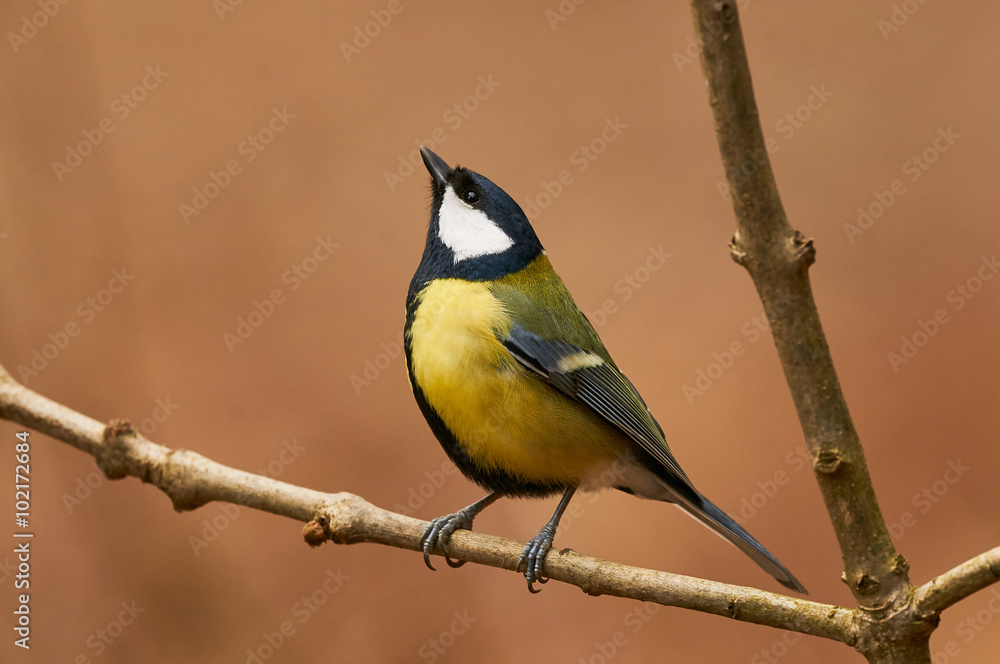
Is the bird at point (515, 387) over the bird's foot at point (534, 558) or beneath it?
over

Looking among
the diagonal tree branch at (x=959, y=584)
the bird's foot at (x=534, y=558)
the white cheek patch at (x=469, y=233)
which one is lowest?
the bird's foot at (x=534, y=558)

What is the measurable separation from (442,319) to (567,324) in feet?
1.00

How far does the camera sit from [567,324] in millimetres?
1668

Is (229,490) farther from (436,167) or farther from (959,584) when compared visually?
(959,584)

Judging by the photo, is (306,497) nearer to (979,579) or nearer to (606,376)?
(606,376)

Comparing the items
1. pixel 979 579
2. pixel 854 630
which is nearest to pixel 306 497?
pixel 854 630

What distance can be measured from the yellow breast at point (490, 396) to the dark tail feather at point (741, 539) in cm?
23

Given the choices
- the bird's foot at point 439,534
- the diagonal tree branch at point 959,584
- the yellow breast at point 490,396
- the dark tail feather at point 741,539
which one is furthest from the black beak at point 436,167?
the diagonal tree branch at point 959,584

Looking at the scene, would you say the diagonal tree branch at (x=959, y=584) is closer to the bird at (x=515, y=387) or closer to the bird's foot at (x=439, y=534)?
the bird at (x=515, y=387)

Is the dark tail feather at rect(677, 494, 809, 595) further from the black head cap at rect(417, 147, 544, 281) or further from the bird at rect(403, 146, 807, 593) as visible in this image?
the black head cap at rect(417, 147, 544, 281)

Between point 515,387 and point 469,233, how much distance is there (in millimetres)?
370

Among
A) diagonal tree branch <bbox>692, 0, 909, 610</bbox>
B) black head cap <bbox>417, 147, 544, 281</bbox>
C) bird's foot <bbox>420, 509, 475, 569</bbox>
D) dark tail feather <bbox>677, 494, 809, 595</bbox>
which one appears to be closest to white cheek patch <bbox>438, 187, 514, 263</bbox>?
black head cap <bbox>417, 147, 544, 281</bbox>

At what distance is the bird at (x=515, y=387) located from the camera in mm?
1456

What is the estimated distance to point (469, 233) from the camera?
166cm
